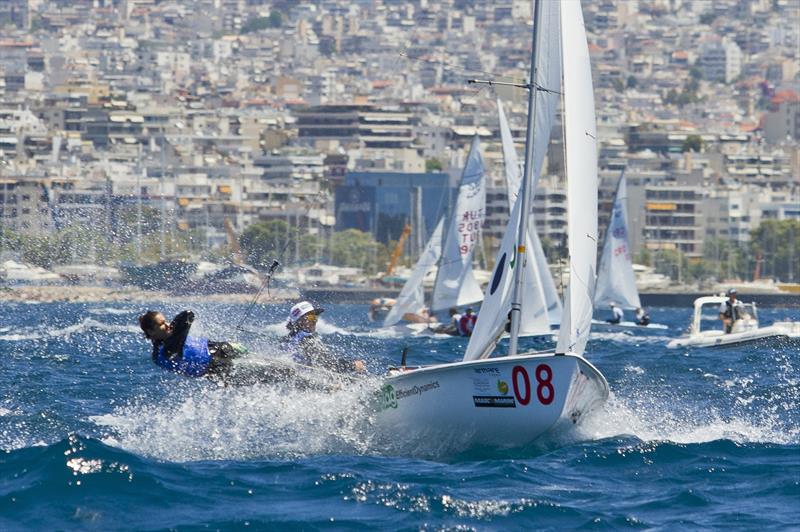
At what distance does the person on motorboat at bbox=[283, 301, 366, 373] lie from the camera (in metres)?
15.5

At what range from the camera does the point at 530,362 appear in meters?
13.9

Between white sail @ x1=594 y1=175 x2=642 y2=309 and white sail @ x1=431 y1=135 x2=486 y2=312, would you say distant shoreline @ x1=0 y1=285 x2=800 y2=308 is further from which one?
white sail @ x1=431 y1=135 x2=486 y2=312

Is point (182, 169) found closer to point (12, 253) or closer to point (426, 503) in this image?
point (12, 253)

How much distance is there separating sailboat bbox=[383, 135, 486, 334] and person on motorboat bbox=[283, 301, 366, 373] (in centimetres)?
2074

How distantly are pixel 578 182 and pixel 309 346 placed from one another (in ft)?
8.21

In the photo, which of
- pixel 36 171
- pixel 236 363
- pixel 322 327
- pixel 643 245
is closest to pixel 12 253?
pixel 322 327

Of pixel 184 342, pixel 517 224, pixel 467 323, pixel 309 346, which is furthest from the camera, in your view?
pixel 467 323

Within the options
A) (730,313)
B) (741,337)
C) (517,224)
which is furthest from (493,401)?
(730,313)

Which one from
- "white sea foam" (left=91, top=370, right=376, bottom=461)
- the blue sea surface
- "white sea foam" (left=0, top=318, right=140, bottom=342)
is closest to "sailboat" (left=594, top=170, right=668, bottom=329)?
"white sea foam" (left=0, top=318, right=140, bottom=342)

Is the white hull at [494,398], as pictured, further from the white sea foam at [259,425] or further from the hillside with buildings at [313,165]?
the hillside with buildings at [313,165]

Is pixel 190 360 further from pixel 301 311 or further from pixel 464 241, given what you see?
pixel 464 241

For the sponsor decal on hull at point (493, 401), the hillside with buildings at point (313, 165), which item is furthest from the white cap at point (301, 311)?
the hillside with buildings at point (313, 165)

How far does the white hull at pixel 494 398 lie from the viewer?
13953mm

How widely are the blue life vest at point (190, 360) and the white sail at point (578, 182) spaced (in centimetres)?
262
